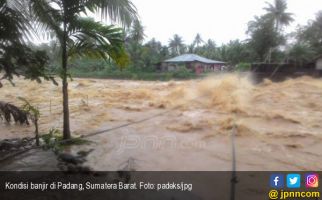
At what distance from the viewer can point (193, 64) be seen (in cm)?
3756

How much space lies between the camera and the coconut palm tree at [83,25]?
552cm

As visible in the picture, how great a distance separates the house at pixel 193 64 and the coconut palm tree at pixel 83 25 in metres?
30.6

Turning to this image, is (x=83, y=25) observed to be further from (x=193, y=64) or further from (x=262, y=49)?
(x=193, y=64)

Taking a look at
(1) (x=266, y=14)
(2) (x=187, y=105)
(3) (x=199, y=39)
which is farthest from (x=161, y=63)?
(2) (x=187, y=105)

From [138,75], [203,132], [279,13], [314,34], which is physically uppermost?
[279,13]

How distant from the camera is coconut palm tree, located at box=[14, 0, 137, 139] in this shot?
18.1 feet

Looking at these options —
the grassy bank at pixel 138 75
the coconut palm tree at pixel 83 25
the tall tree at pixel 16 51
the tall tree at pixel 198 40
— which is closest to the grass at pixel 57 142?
the coconut palm tree at pixel 83 25

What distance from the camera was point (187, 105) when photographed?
44.3ft

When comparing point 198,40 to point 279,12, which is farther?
point 198,40

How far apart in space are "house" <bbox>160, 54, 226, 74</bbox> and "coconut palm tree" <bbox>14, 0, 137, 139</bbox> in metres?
30.6

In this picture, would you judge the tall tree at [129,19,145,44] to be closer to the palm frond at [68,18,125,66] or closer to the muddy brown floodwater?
the palm frond at [68,18,125,66]

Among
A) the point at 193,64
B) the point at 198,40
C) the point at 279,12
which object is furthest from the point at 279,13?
the point at 198,40

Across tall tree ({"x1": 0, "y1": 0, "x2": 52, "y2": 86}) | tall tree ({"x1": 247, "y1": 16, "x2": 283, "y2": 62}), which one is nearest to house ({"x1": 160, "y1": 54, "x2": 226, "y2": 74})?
tall tree ({"x1": 247, "y1": 16, "x2": 283, "y2": 62})

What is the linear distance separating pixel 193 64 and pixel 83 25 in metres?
32.4
